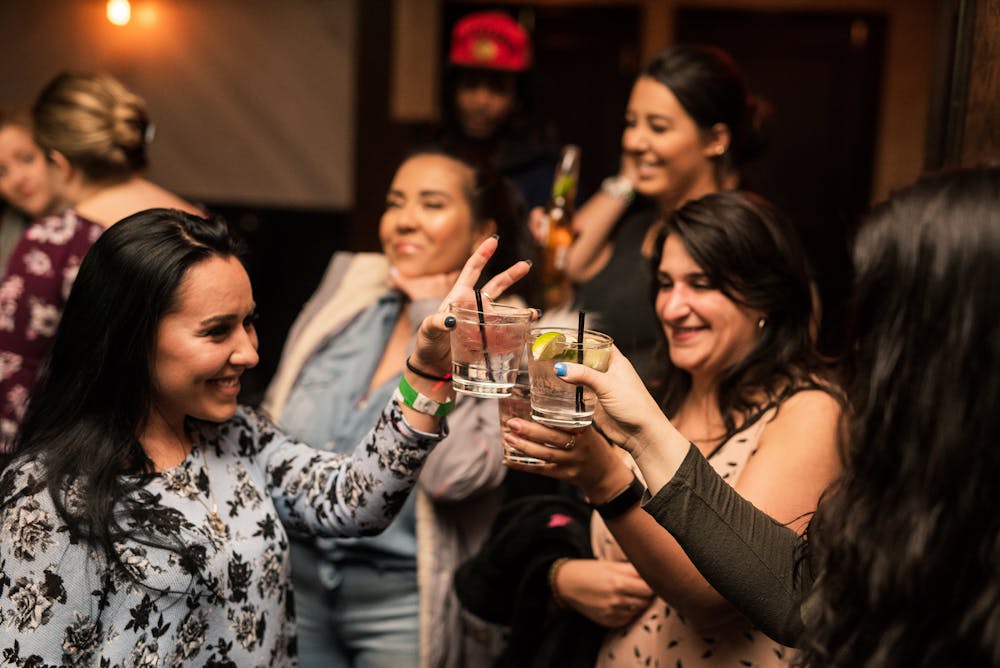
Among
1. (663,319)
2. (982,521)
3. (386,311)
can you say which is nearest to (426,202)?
(386,311)

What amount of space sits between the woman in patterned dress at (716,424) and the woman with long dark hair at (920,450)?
0.37 meters

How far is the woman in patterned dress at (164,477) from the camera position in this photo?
4.97ft

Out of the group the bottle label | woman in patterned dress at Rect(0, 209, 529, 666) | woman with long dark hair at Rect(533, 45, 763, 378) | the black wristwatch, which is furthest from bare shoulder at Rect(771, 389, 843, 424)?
the bottle label

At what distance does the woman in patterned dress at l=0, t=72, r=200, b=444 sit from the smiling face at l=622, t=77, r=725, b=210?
1.19 m

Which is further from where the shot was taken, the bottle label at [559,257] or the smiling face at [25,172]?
the smiling face at [25,172]

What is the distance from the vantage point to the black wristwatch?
1.67m

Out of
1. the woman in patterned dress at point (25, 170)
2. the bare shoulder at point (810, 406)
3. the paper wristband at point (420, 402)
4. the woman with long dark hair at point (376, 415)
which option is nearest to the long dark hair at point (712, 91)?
the woman with long dark hair at point (376, 415)

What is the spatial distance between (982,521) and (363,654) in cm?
150

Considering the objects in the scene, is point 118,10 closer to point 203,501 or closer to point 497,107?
point 497,107

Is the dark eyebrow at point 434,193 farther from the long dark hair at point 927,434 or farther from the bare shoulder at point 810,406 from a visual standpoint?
the long dark hair at point 927,434

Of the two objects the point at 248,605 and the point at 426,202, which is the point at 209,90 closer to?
the point at 426,202

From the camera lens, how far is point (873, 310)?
1234 mm

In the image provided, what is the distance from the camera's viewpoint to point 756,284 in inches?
76.2

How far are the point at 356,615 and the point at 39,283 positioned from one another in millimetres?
1113
